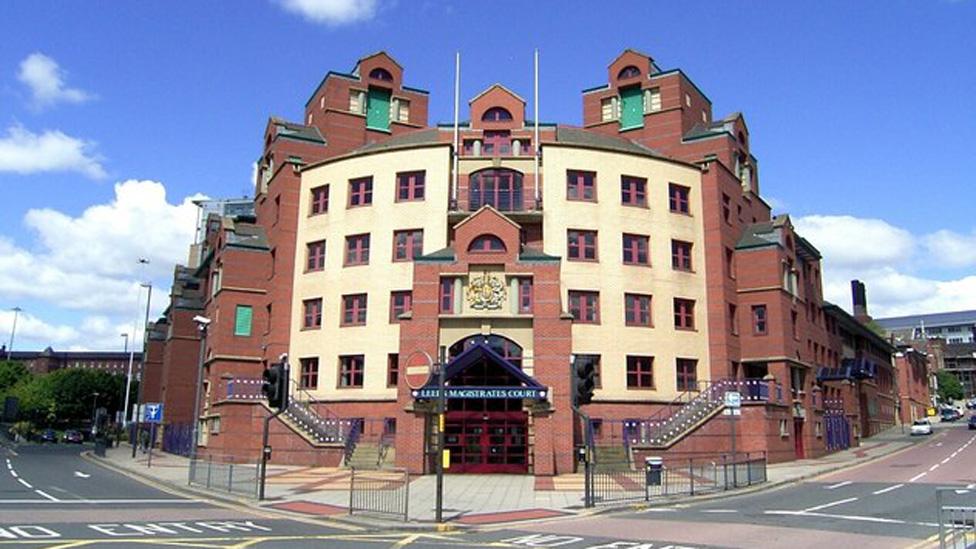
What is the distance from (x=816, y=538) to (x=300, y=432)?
26.6 metres

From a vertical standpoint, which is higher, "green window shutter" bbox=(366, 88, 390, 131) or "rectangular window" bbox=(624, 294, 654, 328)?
"green window shutter" bbox=(366, 88, 390, 131)

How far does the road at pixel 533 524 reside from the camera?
15125 millimetres

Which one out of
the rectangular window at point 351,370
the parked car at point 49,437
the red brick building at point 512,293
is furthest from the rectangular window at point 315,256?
the parked car at point 49,437

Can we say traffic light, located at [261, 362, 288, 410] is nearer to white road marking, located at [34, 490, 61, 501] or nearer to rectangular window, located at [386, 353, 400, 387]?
white road marking, located at [34, 490, 61, 501]

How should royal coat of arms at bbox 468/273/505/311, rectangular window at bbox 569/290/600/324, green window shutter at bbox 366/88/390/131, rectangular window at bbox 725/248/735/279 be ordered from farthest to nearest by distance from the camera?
1. green window shutter at bbox 366/88/390/131
2. rectangular window at bbox 725/248/735/279
3. rectangular window at bbox 569/290/600/324
4. royal coat of arms at bbox 468/273/505/311

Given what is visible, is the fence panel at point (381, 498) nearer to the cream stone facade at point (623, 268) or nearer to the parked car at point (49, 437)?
the cream stone facade at point (623, 268)

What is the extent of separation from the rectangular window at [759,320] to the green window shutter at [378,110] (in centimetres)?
2756

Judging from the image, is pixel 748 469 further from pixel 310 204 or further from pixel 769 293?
pixel 310 204

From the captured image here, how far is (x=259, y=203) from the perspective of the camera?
51719 mm

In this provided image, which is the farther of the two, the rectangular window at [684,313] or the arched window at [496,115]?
the arched window at [496,115]

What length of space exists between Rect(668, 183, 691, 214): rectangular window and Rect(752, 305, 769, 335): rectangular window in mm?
7043

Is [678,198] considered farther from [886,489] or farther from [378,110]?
[886,489]

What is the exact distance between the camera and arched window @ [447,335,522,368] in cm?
3594

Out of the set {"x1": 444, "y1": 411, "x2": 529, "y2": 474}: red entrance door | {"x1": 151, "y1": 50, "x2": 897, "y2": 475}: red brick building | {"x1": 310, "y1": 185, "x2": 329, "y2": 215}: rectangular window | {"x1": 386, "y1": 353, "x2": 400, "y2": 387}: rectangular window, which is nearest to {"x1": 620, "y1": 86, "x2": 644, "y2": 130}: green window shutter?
{"x1": 151, "y1": 50, "x2": 897, "y2": 475}: red brick building
